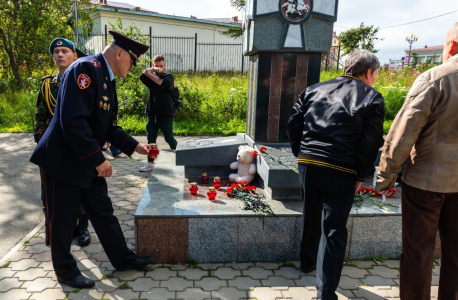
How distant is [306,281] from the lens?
9.95 ft

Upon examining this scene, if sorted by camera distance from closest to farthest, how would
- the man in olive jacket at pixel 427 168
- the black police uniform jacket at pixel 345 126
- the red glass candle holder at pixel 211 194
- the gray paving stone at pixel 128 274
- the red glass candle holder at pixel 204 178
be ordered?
the man in olive jacket at pixel 427 168
the black police uniform jacket at pixel 345 126
the gray paving stone at pixel 128 274
the red glass candle holder at pixel 211 194
the red glass candle holder at pixel 204 178

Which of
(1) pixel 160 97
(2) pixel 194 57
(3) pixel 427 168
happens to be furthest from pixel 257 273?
(2) pixel 194 57

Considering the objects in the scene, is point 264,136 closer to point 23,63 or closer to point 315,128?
point 315,128

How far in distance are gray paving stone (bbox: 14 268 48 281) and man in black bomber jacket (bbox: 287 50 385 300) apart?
7.38ft

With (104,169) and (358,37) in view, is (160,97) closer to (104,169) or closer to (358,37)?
(104,169)

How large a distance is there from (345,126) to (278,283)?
142 centimetres

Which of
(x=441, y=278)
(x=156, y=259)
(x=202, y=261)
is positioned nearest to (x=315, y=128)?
(x=441, y=278)

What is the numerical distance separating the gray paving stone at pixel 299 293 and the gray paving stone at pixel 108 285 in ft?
4.37

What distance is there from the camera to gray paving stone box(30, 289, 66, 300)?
2.70 meters

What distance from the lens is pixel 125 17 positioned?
2170 cm

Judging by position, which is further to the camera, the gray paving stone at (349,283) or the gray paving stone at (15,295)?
the gray paving stone at (349,283)

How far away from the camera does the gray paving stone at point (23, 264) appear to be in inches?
123

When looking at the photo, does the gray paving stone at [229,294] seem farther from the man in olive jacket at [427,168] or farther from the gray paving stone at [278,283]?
the man in olive jacket at [427,168]

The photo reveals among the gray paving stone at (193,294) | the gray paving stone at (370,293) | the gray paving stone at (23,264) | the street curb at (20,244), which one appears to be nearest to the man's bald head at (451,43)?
the gray paving stone at (370,293)
